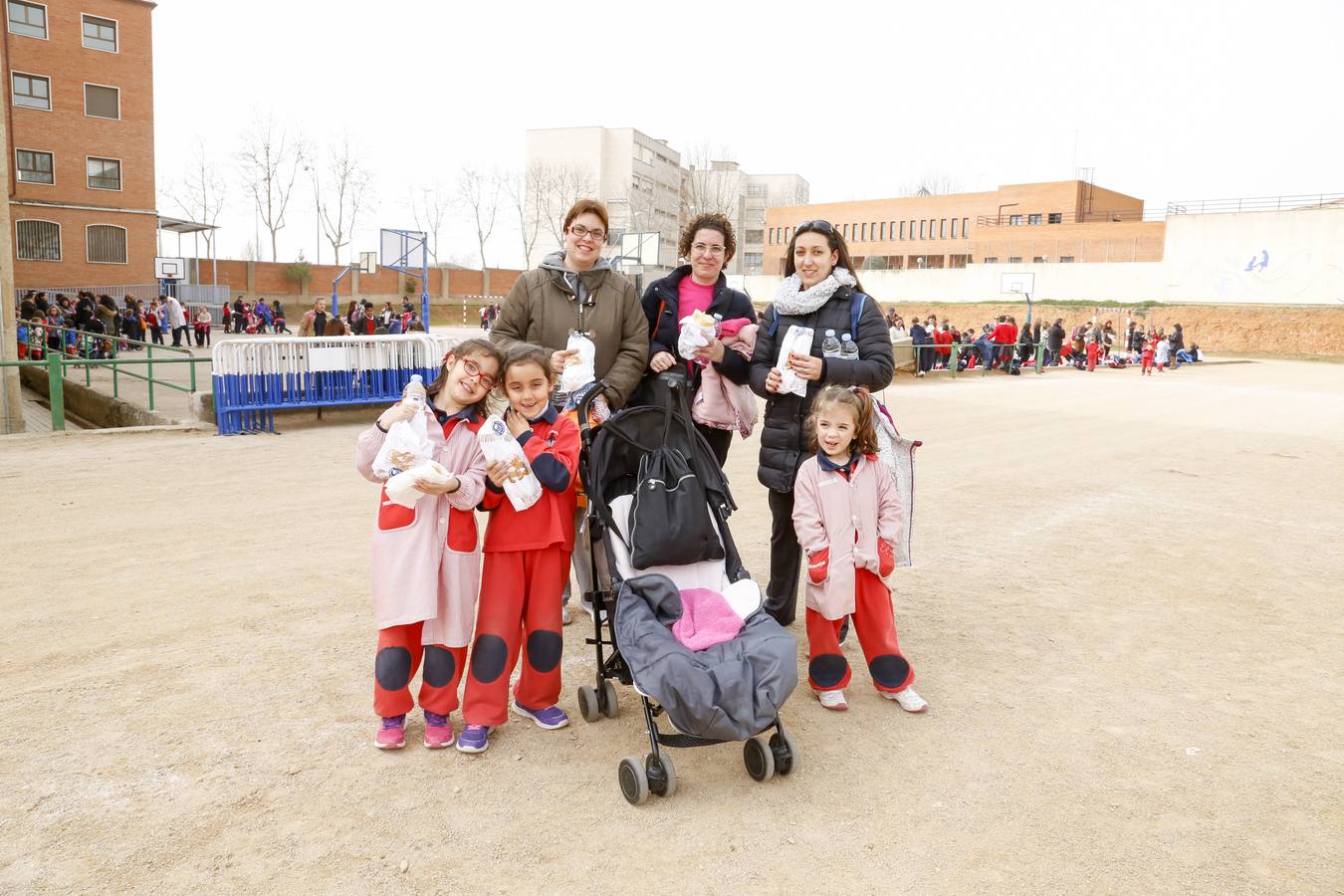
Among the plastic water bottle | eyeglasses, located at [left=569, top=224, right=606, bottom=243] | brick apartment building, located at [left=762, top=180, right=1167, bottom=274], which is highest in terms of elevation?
brick apartment building, located at [left=762, top=180, right=1167, bottom=274]

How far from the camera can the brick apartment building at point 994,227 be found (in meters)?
54.8

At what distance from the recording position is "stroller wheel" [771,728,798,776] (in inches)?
126

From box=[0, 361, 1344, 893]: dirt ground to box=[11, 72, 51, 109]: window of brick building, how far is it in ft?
121

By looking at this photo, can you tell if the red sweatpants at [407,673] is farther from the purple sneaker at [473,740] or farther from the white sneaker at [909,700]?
the white sneaker at [909,700]

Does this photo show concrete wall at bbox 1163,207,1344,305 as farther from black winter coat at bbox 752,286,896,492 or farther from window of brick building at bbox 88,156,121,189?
window of brick building at bbox 88,156,121,189

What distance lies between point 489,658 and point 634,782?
2.50ft

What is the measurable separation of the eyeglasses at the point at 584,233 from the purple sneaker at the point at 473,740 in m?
2.09

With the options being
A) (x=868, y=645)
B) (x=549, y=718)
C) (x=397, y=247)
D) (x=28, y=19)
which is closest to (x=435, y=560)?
(x=549, y=718)

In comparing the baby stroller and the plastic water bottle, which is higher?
the plastic water bottle

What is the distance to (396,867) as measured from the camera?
2648 millimetres

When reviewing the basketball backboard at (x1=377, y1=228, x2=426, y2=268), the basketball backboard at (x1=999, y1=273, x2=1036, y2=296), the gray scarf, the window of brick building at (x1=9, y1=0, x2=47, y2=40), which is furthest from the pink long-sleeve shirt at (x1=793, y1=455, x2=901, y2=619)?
the basketball backboard at (x1=999, y1=273, x2=1036, y2=296)

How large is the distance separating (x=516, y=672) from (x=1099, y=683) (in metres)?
2.59

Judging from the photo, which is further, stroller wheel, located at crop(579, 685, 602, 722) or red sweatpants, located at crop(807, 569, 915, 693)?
red sweatpants, located at crop(807, 569, 915, 693)

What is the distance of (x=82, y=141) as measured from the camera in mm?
36094
